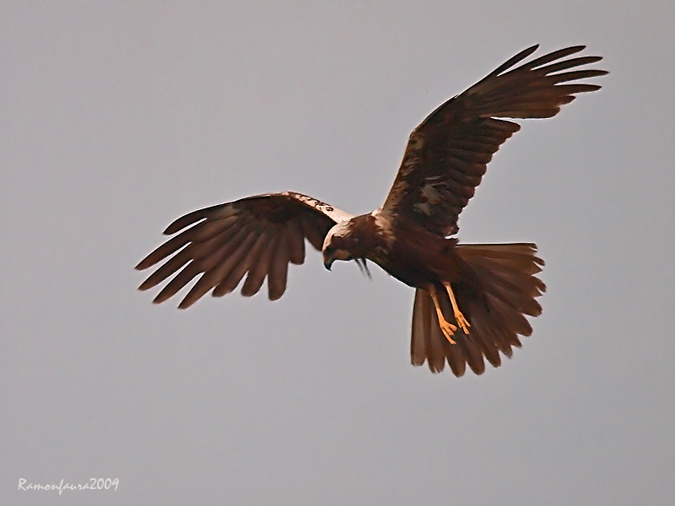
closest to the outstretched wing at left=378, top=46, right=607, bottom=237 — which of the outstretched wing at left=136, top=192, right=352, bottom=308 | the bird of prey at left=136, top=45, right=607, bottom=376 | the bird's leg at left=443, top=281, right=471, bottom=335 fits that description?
the bird of prey at left=136, top=45, right=607, bottom=376

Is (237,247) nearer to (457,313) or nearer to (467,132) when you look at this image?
(457,313)

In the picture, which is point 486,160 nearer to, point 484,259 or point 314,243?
point 484,259

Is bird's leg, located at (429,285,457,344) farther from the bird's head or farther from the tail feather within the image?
the bird's head

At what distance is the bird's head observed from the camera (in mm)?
8523

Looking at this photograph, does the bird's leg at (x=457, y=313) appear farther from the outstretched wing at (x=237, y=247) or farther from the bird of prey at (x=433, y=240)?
the outstretched wing at (x=237, y=247)

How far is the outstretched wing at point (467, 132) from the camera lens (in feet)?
26.8

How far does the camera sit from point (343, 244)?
855 cm

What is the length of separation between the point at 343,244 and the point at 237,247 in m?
1.51

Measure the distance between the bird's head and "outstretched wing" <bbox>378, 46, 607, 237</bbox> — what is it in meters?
0.30

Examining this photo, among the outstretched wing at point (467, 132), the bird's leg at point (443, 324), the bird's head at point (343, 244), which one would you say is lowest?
the bird's leg at point (443, 324)

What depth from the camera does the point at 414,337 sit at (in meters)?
9.45

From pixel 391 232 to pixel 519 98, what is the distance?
3.96 ft

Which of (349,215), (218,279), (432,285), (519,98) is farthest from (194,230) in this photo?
(519,98)

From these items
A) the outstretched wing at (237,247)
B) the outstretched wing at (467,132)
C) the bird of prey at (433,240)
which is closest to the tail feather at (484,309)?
the bird of prey at (433,240)
